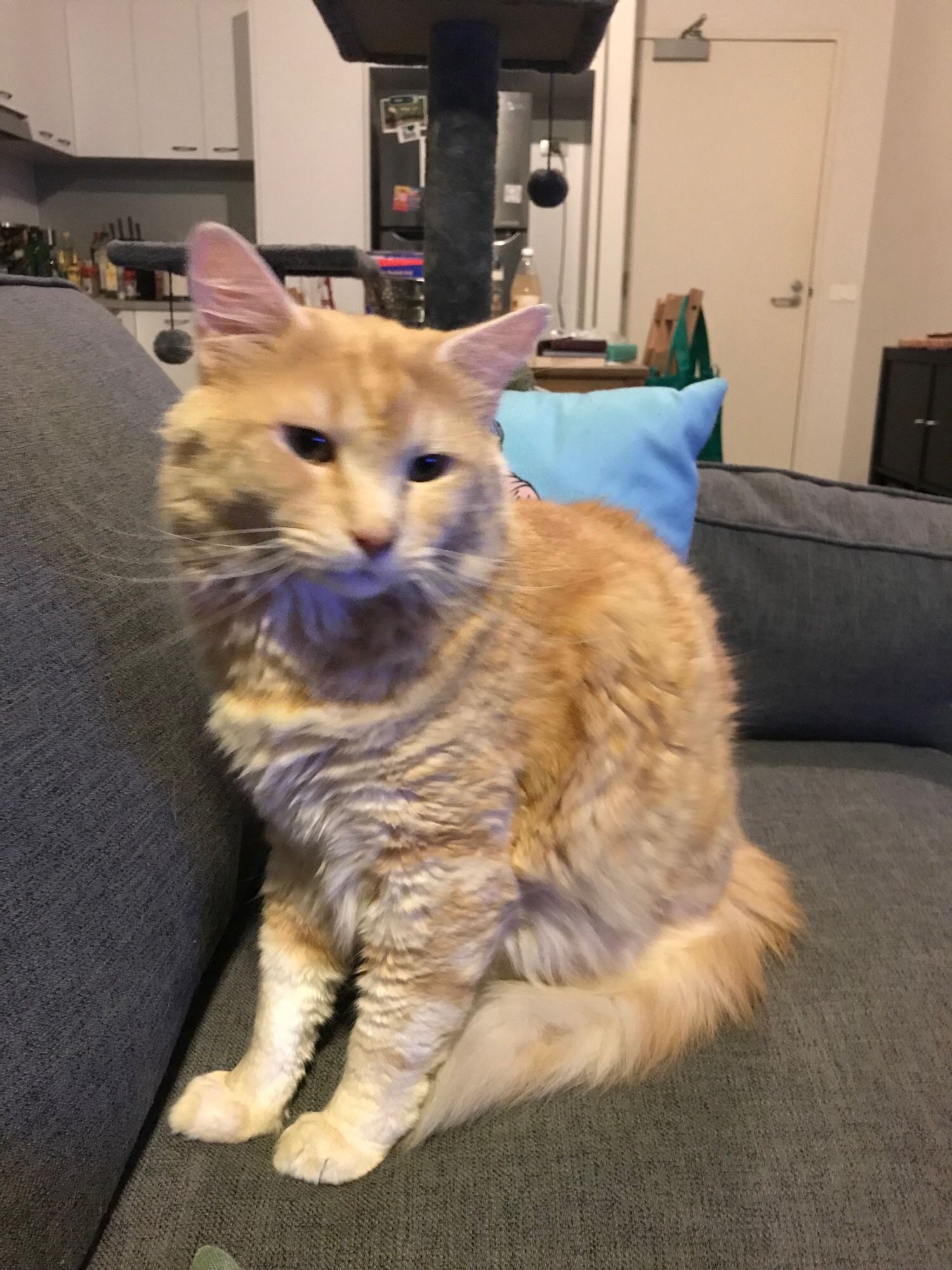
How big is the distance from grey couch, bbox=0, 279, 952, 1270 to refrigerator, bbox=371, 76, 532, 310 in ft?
12.3

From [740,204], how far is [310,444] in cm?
498

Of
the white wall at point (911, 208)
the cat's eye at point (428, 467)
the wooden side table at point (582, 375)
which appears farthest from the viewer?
the white wall at point (911, 208)

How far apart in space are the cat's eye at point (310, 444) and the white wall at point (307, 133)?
3.95m

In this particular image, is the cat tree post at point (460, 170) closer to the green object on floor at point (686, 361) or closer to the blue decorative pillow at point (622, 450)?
the blue decorative pillow at point (622, 450)

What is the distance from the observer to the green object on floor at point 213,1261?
580 millimetres

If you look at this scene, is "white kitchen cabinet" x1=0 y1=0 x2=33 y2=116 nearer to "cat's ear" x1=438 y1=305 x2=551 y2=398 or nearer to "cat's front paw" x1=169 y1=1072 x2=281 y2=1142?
"cat's ear" x1=438 y1=305 x2=551 y2=398

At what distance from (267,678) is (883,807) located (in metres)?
0.87

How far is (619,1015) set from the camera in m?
0.82

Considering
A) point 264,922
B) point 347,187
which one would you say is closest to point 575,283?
point 347,187

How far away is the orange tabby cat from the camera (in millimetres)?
629

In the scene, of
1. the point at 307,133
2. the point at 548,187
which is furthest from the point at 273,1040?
→ the point at 307,133

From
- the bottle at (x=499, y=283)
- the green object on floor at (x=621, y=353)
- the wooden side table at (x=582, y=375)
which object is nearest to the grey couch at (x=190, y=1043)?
the wooden side table at (x=582, y=375)

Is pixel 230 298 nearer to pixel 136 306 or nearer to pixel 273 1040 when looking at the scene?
pixel 273 1040

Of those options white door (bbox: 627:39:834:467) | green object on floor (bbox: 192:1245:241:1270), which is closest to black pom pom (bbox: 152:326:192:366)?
green object on floor (bbox: 192:1245:241:1270)
